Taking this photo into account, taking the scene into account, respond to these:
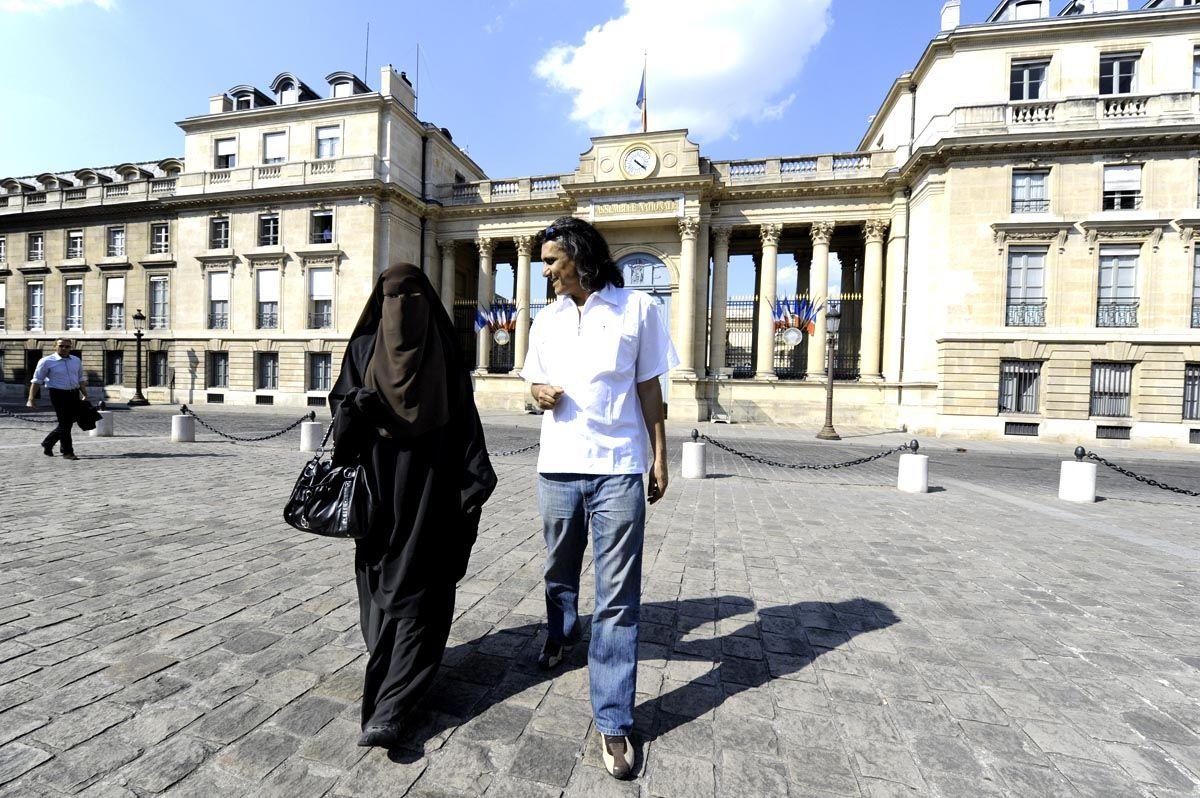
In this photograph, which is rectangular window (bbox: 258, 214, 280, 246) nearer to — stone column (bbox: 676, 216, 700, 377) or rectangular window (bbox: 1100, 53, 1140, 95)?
stone column (bbox: 676, 216, 700, 377)

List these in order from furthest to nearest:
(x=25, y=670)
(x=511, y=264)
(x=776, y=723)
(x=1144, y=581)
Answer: (x=511, y=264), (x=1144, y=581), (x=25, y=670), (x=776, y=723)

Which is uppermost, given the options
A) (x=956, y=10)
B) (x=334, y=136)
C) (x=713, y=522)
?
(x=956, y=10)

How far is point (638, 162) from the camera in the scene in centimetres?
2264

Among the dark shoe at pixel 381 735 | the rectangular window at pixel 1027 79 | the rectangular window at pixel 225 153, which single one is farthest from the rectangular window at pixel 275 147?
the rectangular window at pixel 1027 79

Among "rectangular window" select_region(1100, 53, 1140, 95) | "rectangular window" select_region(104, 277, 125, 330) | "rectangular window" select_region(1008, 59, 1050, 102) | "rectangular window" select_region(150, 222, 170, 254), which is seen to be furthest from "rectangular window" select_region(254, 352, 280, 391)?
"rectangular window" select_region(1100, 53, 1140, 95)

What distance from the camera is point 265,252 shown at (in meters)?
25.3

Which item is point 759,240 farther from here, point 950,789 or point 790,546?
point 950,789

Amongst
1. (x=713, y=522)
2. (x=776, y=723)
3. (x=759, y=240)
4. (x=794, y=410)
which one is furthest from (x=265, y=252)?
(x=776, y=723)

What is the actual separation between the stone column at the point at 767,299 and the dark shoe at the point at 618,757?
2149 cm

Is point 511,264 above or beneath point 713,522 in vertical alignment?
above

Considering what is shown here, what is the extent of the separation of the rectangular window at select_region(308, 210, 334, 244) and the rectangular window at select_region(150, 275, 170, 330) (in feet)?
29.7

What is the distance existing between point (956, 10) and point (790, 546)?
79.7ft

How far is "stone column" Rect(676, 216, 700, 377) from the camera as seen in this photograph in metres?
22.2

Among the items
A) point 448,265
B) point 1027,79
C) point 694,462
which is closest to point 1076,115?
point 1027,79
